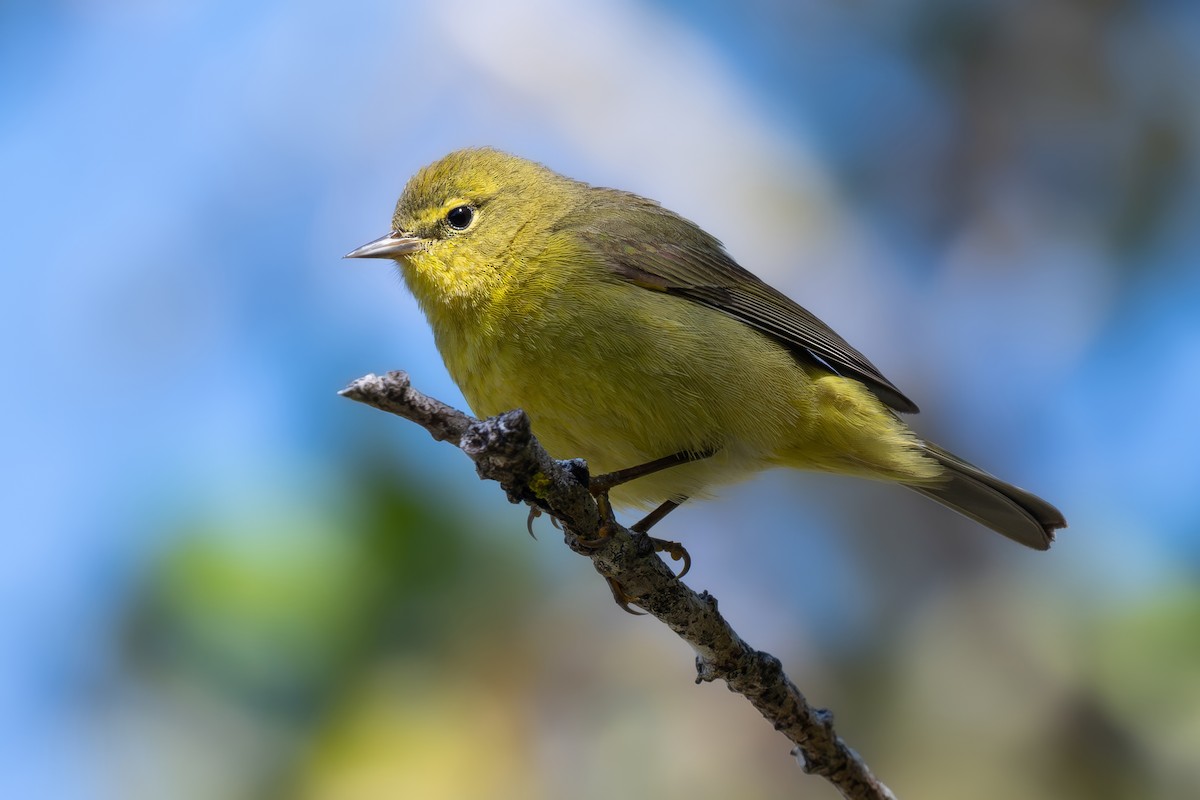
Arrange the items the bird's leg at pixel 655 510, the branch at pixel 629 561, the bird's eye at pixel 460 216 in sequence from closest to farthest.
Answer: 1. the branch at pixel 629 561
2. the bird's leg at pixel 655 510
3. the bird's eye at pixel 460 216

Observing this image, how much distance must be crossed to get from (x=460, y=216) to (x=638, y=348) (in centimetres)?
118

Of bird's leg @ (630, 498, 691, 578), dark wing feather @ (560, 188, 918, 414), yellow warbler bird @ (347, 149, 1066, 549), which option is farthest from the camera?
dark wing feather @ (560, 188, 918, 414)

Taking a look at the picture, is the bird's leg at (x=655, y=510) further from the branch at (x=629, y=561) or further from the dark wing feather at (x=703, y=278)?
the dark wing feather at (x=703, y=278)

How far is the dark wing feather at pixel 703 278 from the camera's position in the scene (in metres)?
4.46

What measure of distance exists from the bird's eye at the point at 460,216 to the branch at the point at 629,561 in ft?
5.91

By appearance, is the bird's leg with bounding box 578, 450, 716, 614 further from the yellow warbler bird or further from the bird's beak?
the bird's beak

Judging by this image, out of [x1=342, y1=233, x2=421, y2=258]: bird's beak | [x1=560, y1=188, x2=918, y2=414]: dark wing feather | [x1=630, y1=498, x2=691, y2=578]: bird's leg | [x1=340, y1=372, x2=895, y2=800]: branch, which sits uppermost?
[x1=560, y1=188, x2=918, y2=414]: dark wing feather

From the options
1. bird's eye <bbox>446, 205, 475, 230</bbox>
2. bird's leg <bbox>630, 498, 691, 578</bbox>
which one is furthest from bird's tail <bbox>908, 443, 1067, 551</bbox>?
bird's eye <bbox>446, 205, 475, 230</bbox>

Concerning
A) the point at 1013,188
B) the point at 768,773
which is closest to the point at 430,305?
the point at 768,773

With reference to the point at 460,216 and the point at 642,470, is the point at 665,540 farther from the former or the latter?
the point at 460,216

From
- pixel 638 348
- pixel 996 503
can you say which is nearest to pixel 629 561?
pixel 638 348

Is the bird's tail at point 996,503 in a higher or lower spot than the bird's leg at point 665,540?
higher

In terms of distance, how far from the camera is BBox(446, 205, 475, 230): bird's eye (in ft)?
15.5

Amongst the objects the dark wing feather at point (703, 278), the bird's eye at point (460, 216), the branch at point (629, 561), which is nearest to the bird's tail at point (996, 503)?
the dark wing feather at point (703, 278)
